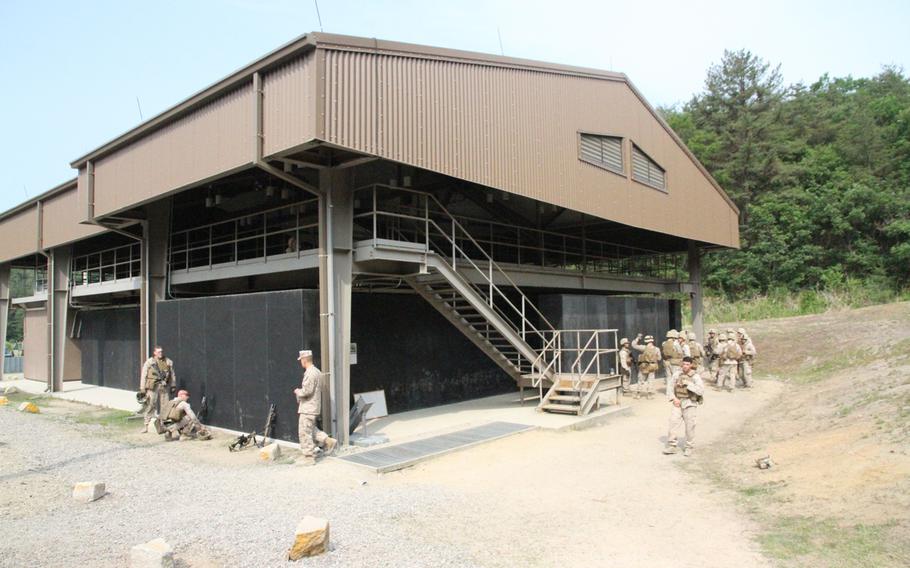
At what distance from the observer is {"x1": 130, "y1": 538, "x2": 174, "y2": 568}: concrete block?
16.8ft

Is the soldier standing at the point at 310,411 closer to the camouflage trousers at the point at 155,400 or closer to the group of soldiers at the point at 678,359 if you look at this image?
the camouflage trousers at the point at 155,400

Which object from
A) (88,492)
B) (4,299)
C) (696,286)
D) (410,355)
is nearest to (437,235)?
(410,355)

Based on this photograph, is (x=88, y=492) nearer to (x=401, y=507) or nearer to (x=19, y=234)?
(x=401, y=507)

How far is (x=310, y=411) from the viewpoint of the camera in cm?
972

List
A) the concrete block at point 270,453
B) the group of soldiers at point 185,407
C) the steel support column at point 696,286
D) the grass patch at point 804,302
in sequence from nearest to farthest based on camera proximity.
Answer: the group of soldiers at point 185,407 < the concrete block at point 270,453 < the steel support column at point 696,286 < the grass patch at point 804,302

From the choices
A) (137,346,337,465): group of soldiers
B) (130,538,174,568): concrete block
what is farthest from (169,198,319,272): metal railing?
(130,538,174,568): concrete block

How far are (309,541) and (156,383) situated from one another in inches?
349

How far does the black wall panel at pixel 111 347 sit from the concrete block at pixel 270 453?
1184 cm

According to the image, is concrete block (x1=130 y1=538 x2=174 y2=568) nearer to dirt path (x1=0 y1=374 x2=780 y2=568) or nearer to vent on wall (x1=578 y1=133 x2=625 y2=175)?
dirt path (x1=0 y1=374 x2=780 y2=568)

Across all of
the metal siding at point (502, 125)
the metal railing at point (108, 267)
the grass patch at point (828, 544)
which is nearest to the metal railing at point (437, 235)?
the metal siding at point (502, 125)

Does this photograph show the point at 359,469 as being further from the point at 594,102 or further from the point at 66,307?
the point at 66,307

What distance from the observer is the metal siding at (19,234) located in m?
20.9

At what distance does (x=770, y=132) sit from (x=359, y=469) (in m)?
44.1

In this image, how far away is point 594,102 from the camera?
1564cm
